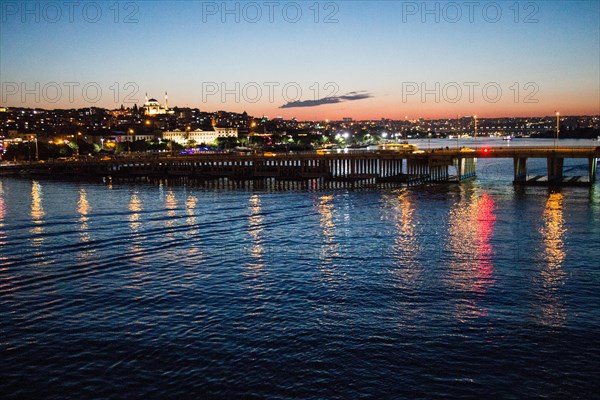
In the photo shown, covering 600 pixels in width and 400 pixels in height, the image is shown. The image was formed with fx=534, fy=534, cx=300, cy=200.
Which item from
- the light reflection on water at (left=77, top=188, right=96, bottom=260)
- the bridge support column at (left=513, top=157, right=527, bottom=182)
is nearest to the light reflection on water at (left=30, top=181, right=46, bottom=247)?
the light reflection on water at (left=77, top=188, right=96, bottom=260)

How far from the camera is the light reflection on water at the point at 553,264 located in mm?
21109

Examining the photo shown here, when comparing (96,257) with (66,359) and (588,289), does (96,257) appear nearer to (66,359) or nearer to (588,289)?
(66,359)

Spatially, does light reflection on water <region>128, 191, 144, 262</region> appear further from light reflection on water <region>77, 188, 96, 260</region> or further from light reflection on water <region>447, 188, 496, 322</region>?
light reflection on water <region>447, 188, 496, 322</region>

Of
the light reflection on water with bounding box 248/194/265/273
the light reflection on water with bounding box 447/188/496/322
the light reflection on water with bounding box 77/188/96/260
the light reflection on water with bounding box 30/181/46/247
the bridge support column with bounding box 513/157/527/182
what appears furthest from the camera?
the bridge support column with bounding box 513/157/527/182

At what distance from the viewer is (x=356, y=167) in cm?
9006

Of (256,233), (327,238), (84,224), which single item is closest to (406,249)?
(327,238)

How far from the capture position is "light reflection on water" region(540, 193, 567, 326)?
21109 millimetres

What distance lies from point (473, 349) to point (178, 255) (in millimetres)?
18824

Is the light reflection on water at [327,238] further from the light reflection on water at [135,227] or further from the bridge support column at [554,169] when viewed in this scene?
the bridge support column at [554,169]

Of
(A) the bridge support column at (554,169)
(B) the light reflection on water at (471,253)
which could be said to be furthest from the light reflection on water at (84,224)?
(A) the bridge support column at (554,169)

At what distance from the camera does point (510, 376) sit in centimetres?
1602

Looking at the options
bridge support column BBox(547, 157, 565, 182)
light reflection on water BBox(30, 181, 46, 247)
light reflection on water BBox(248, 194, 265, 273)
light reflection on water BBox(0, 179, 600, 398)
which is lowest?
light reflection on water BBox(0, 179, 600, 398)

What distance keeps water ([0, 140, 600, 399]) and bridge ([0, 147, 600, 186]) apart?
33.3 meters

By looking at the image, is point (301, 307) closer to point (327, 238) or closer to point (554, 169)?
point (327, 238)
